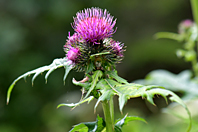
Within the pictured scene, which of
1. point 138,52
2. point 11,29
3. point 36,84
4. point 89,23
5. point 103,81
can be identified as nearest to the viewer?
point 103,81

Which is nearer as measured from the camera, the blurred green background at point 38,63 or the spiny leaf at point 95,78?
the spiny leaf at point 95,78

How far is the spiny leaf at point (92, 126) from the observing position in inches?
54.2

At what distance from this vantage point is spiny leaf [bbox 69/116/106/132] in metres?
1.38

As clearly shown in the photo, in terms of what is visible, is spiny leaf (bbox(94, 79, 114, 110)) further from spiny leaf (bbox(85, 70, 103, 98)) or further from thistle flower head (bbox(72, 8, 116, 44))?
thistle flower head (bbox(72, 8, 116, 44))

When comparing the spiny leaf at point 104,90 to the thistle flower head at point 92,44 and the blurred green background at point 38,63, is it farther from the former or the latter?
the blurred green background at point 38,63

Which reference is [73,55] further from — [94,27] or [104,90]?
[104,90]

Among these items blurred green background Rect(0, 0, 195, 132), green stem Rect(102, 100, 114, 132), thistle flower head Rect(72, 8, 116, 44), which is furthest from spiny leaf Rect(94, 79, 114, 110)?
blurred green background Rect(0, 0, 195, 132)

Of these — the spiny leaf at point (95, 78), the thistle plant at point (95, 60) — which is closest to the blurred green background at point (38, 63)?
the thistle plant at point (95, 60)

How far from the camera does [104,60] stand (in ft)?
4.97

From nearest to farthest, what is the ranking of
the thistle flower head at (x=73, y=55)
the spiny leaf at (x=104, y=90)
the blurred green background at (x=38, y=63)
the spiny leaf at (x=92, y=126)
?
1. the spiny leaf at (x=104, y=90)
2. the spiny leaf at (x=92, y=126)
3. the thistle flower head at (x=73, y=55)
4. the blurred green background at (x=38, y=63)

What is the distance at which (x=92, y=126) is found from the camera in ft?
4.63

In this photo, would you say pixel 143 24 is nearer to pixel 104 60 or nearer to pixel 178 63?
pixel 178 63

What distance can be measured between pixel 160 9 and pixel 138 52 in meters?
1.69

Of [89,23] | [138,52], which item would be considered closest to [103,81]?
[89,23]
